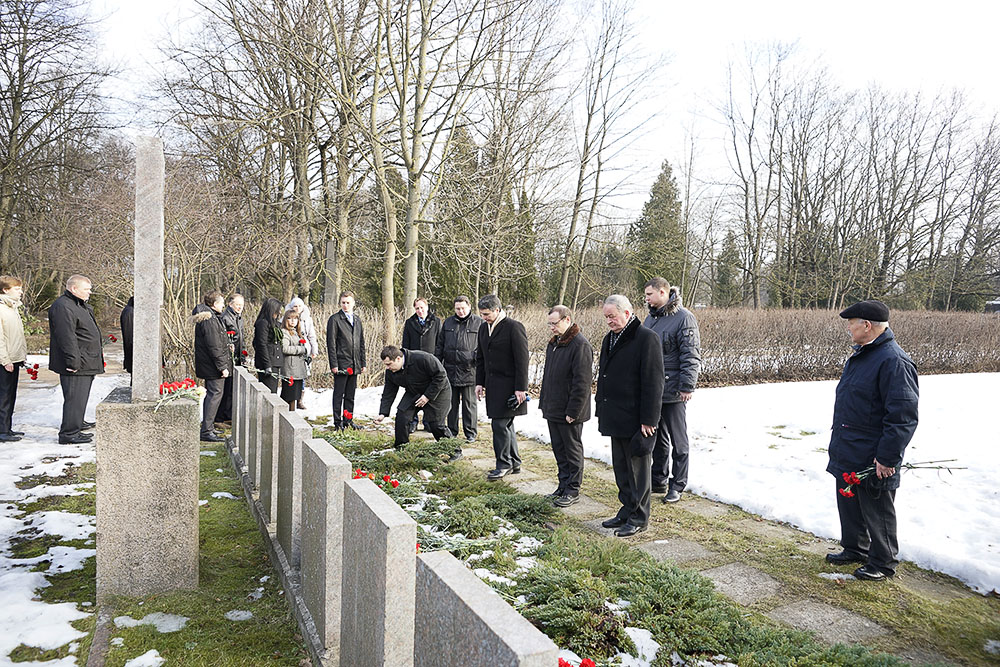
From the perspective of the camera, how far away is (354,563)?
A: 2600 millimetres

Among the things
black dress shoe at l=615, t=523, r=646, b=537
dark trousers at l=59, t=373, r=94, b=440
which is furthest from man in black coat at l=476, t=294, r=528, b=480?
dark trousers at l=59, t=373, r=94, b=440

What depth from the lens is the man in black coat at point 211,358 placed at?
802cm

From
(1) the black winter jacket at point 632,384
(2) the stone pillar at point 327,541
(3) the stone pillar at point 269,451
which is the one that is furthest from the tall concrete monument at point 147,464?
(1) the black winter jacket at point 632,384

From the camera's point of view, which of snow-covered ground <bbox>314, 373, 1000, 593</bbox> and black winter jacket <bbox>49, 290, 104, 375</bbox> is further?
black winter jacket <bbox>49, 290, 104, 375</bbox>

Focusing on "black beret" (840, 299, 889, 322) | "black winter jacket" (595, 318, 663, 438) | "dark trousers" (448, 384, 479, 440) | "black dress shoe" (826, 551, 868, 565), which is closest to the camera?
"black beret" (840, 299, 889, 322)

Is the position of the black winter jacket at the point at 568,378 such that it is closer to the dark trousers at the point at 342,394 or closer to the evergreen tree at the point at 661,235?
the dark trousers at the point at 342,394

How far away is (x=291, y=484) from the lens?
3916 mm

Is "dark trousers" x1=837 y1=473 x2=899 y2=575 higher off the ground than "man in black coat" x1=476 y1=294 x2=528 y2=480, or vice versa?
"man in black coat" x1=476 y1=294 x2=528 y2=480

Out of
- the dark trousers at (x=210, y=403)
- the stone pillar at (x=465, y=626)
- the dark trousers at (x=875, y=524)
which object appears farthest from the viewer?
the dark trousers at (x=210, y=403)

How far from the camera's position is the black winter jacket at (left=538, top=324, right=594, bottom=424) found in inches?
225

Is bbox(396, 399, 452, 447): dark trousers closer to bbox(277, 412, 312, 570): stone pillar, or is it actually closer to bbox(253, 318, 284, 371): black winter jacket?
bbox(253, 318, 284, 371): black winter jacket

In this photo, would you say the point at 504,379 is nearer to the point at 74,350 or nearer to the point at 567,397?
the point at 567,397

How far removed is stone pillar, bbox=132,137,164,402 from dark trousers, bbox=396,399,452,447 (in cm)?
341

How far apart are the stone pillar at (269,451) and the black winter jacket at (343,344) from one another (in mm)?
3333
